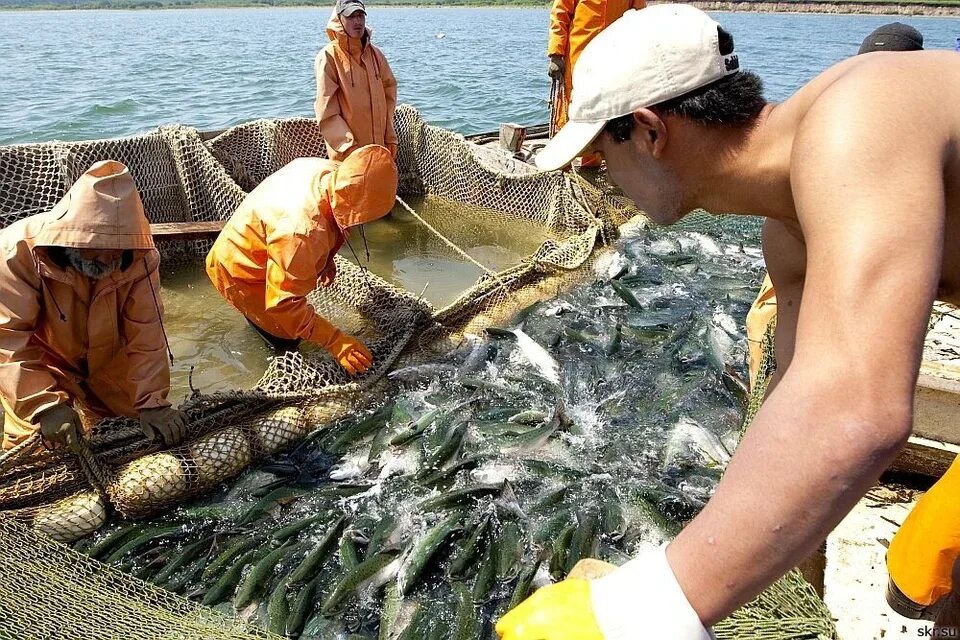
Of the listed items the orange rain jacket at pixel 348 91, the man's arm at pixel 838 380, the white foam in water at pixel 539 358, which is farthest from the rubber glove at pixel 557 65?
the man's arm at pixel 838 380

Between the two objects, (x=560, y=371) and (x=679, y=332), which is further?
(x=679, y=332)

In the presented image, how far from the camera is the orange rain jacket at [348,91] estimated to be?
6945 millimetres

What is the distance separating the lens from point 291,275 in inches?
175

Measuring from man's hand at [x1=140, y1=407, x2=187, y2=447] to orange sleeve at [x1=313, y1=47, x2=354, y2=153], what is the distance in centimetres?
391

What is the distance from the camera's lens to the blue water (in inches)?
658

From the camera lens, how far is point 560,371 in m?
5.45

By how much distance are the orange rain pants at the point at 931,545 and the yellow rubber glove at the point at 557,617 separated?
1518mm

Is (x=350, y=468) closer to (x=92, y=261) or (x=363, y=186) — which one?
(x=363, y=186)

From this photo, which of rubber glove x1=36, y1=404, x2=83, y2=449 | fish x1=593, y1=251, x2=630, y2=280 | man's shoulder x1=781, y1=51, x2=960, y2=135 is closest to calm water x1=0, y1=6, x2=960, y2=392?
fish x1=593, y1=251, x2=630, y2=280

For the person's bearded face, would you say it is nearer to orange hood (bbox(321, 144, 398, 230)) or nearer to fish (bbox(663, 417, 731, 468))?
orange hood (bbox(321, 144, 398, 230))

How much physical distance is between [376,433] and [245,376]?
5.11 ft

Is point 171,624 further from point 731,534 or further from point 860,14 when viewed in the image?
point 860,14

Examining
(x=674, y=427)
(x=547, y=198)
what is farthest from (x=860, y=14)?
(x=674, y=427)

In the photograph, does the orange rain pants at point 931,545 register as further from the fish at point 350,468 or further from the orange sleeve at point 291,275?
the orange sleeve at point 291,275
